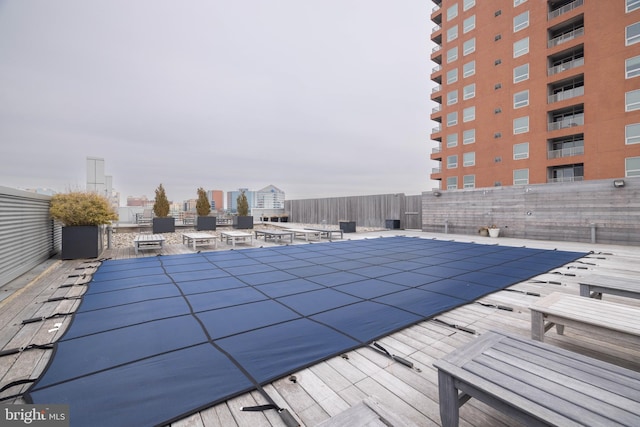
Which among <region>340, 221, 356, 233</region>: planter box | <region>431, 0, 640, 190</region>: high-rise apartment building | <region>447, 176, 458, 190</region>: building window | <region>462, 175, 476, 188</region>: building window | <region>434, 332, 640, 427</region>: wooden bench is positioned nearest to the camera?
<region>434, 332, 640, 427</region>: wooden bench

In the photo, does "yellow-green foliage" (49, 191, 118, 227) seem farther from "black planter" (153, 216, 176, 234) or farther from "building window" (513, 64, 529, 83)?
"building window" (513, 64, 529, 83)

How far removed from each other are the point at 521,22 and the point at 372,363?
2211 centimetres

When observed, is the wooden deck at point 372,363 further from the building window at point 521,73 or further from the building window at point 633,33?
the building window at point 521,73

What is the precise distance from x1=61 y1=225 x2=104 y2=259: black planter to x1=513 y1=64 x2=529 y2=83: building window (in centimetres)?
2149

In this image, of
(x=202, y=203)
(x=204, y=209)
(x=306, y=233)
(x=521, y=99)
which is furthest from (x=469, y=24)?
(x=204, y=209)

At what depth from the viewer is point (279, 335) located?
2422mm

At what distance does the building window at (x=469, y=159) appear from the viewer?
18000mm

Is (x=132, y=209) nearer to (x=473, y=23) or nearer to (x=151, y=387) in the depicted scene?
(x=151, y=387)

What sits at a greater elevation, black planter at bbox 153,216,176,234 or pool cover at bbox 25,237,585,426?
black planter at bbox 153,216,176,234

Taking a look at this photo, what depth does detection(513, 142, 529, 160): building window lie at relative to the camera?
1576 centimetres

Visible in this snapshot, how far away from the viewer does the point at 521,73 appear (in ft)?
52.2

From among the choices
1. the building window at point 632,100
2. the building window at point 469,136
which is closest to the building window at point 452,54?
the building window at point 469,136

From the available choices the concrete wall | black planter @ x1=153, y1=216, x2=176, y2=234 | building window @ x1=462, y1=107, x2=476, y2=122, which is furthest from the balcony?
black planter @ x1=153, y1=216, x2=176, y2=234

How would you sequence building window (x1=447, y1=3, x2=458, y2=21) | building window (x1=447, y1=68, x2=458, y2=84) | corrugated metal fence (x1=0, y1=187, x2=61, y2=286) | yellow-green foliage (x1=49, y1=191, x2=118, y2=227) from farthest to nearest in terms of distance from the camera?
building window (x1=447, y1=3, x2=458, y2=21), building window (x1=447, y1=68, x2=458, y2=84), yellow-green foliage (x1=49, y1=191, x2=118, y2=227), corrugated metal fence (x1=0, y1=187, x2=61, y2=286)
